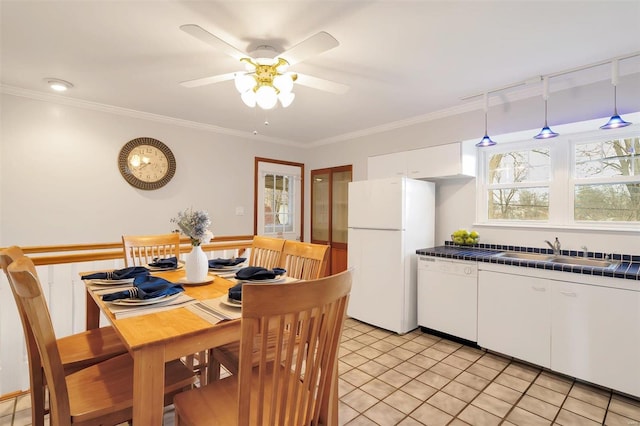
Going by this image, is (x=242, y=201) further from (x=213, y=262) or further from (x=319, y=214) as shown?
(x=213, y=262)

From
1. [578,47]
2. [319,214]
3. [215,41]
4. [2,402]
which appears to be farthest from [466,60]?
[2,402]

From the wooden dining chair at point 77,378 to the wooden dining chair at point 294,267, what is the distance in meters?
0.21

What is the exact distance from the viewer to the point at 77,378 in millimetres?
1293

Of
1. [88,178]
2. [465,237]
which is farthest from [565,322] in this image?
[88,178]

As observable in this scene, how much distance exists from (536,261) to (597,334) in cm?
61

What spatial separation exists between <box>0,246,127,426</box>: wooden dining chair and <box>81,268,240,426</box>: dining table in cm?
32

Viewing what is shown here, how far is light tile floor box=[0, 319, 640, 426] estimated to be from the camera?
1.92 metres

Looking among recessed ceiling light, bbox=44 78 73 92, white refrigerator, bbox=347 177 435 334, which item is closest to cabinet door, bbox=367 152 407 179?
white refrigerator, bbox=347 177 435 334

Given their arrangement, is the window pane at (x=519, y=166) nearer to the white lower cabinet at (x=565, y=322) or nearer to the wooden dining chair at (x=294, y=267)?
the white lower cabinet at (x=565, y=322)

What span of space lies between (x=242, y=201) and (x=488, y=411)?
366cm

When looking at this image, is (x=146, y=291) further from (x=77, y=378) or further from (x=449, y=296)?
(x=449, y=296)

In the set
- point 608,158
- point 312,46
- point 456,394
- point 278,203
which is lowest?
point 456,394

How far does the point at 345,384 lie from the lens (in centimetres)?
230

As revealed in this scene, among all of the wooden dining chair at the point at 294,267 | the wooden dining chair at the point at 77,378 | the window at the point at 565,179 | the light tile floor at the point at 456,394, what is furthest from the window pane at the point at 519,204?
the wooden dining chair at the point at 77,378
